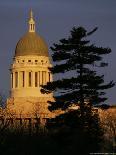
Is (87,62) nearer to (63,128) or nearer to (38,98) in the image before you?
(63,128)

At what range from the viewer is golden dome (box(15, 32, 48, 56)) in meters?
155

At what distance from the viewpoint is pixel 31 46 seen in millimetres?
155000

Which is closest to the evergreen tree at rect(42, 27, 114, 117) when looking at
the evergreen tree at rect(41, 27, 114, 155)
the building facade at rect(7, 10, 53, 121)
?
the evergreen tree at rect(41, 27, 114, 155)

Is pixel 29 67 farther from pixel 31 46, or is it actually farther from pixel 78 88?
pixel 78 88

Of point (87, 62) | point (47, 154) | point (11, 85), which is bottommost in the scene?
point (47, 154)

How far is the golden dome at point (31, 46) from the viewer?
155000mm

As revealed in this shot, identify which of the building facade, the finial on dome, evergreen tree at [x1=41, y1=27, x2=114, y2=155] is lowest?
evergreen tree at [x1=41, y1=27, x2=114, y2=155]

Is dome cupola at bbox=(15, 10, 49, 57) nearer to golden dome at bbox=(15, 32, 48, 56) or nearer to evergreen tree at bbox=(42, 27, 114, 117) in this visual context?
golden dome at bbox=(15, 32, 48, 56)

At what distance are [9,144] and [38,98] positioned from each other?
93410 millimetres

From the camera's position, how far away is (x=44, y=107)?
138m

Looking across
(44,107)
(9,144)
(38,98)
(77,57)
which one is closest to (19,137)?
(9,144)

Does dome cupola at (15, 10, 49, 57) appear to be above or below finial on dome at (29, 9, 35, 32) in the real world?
below

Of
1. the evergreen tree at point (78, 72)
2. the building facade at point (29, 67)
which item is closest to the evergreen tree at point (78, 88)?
the evergreen tree at point (78, 72)

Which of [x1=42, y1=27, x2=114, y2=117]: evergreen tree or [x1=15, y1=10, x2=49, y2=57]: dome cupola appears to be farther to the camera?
[x1=15, y1=10, x2=49, y2=57]: dome cupola
